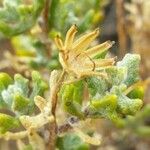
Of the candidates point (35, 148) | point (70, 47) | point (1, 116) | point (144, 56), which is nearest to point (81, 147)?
point (35, 148)

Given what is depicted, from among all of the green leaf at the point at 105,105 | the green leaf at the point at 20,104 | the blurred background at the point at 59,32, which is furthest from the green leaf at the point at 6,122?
the blurred background at the point at 59,32

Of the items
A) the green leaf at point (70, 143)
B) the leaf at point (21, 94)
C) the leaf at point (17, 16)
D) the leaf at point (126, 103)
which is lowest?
the leaf at point (126, 103)

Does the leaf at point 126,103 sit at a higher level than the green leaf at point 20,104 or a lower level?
lower

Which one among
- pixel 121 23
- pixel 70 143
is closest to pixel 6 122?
pixel 70 143

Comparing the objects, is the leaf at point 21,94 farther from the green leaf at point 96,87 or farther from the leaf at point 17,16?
the leaf at point 17,16

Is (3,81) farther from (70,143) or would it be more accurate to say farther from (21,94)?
(70,143)

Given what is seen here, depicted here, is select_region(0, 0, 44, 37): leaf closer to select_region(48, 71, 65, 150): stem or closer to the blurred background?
the blurred background
